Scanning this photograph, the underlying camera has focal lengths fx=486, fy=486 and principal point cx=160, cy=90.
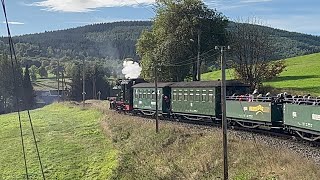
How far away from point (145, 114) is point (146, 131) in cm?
1031

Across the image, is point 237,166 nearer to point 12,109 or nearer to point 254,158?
point 254,158

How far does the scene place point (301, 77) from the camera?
68188 mm

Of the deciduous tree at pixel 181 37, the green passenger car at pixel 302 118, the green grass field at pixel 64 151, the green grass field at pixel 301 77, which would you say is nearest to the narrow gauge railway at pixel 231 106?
the green passenger car at pixel 302 118

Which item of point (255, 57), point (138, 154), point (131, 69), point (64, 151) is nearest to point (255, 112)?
point (138, 154)

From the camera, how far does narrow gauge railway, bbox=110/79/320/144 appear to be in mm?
23531

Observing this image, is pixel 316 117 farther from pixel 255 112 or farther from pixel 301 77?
pixel 301 77

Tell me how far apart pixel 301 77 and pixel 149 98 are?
32658 mm

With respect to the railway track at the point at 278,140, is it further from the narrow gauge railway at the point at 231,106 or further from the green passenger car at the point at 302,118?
the green passenger car at the point at 302,118

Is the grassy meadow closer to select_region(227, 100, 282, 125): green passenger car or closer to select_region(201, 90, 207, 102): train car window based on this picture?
select_region(227, 100, 282, 125): green passenger car

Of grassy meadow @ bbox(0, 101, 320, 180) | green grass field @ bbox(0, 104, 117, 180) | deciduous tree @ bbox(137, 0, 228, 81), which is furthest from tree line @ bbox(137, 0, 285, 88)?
grassy meadow @ bbox(0, 101, 320, 180)

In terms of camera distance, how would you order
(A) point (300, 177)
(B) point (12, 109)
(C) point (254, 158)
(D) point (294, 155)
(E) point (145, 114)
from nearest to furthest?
(A) point (300, 177)
(D) point (294, 155)
(C) point (254, 158)
(E) point (145, 114)
(B) point (12, 109)

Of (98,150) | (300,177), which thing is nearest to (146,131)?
(98,150)

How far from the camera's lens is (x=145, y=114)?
150 feet

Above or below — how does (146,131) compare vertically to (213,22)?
below
